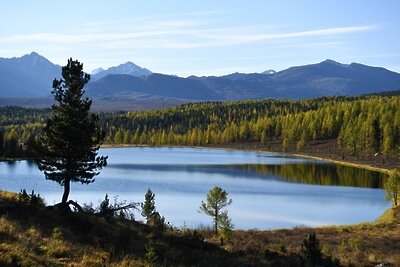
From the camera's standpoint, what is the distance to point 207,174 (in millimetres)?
137625

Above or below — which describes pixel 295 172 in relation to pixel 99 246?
below

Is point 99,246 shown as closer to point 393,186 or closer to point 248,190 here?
point 393,186

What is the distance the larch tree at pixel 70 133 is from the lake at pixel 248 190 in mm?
19267

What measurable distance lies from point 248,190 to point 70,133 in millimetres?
72776

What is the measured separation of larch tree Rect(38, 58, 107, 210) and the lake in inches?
759

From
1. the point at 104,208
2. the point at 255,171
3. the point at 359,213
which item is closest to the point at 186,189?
the point at 359,213

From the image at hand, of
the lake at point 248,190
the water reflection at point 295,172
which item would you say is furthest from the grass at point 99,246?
the water reflection at point 295,172

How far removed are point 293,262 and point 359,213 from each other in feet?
211

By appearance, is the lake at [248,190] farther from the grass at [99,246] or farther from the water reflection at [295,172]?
the grass at [99,246]

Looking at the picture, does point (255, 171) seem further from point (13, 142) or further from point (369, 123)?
point (13, 142)

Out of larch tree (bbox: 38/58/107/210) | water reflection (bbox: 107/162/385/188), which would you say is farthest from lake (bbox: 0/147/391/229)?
larch tree (bbox: 38/58/107/210)

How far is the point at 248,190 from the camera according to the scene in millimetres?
105375

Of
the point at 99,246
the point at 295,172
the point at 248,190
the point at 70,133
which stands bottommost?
the point at 295,172

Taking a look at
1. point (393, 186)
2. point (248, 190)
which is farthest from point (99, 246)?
point (248, 190)
